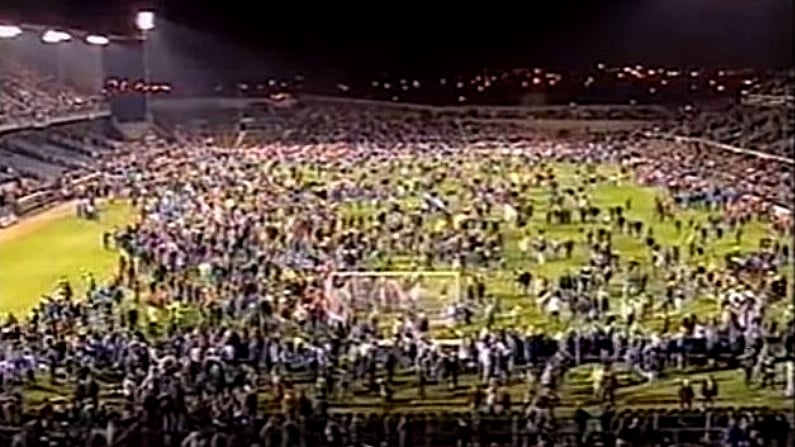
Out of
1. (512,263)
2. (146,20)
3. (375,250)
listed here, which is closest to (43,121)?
(375,250)

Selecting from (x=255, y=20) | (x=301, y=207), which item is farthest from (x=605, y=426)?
(x=301, y=207)

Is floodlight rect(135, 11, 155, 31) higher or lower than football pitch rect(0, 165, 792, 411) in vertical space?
higher

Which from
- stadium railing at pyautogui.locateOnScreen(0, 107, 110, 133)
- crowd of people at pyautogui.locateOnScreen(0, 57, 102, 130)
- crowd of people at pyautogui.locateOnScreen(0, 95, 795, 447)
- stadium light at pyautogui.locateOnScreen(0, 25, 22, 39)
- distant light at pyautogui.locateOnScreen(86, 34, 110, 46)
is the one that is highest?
stadium light at pyautogui.locateOnScreen(0, 25, 22, 39)

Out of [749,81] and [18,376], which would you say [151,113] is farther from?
[749,81]

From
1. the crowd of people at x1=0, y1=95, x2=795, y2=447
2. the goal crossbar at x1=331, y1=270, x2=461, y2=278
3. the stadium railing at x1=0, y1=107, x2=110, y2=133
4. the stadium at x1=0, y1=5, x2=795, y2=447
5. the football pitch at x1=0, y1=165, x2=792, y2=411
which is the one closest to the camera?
the crowd of people at x1=0, y1=95, x2=795, y2=447

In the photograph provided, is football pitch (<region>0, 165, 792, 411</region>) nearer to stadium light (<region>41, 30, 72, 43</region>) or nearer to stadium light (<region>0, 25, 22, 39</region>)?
stadium light (<region>41, 30, 72, 43</region>)

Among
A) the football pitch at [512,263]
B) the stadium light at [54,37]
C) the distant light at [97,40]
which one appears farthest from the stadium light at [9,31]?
the football pitch at [512,263]

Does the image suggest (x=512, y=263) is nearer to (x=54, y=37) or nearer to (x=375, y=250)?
(x=375, y=250)

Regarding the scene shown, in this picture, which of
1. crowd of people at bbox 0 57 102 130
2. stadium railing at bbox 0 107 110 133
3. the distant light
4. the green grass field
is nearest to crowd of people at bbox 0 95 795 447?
the green grass field
